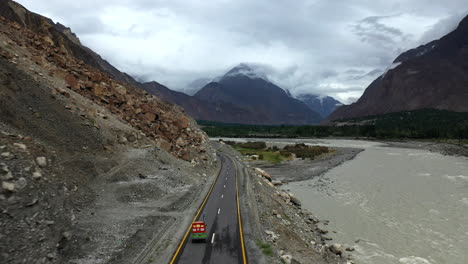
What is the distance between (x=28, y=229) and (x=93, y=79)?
126 ft

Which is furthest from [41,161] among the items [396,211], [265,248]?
[396,211]

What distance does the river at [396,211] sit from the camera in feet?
91.2

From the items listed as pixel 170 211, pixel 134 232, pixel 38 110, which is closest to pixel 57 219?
pixel 134 232

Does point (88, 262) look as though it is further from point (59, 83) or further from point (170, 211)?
point (59, 83)

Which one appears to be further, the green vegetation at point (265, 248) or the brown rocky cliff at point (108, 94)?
the brown rocky cliff at point (108, 94)

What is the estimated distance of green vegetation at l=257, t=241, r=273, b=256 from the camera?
20.7 m

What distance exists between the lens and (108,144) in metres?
39.2

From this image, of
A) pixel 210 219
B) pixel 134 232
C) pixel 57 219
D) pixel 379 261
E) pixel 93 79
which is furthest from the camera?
pixel 93 79

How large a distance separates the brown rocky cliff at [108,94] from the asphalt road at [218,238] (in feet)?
67.1

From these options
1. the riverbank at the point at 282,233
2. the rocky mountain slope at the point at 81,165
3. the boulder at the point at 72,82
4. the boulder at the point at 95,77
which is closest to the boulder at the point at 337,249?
the riverbank at the point at 282,233

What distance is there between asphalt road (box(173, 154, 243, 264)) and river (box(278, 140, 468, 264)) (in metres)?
10.7

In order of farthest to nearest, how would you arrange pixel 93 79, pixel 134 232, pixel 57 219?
pixel 93 79
pixel 134 232
pixel 57 219

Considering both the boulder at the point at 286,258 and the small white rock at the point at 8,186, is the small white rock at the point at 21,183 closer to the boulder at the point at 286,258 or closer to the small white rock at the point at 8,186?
the small white rock at the point at 8,186

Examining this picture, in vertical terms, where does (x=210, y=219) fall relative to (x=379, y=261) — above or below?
above
